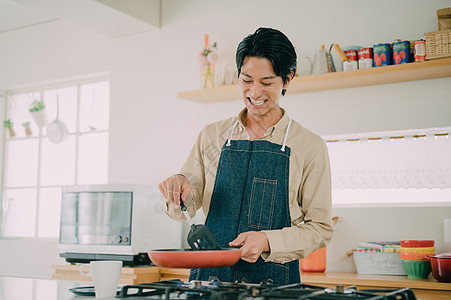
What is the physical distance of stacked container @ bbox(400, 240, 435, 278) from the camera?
2852 millimetres

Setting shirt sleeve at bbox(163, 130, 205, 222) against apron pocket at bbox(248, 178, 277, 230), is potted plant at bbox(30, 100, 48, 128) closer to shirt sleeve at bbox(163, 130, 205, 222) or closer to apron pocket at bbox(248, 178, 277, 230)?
shirt sleeve at bbox(163, 130, 205, 222)

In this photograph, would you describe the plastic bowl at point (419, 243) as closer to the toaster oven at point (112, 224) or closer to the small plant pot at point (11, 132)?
the toaster oven at point (112, 224)

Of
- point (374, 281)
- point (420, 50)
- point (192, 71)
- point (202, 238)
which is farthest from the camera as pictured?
point (192, 71)

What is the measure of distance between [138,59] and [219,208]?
2.67m

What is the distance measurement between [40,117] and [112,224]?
179 cm

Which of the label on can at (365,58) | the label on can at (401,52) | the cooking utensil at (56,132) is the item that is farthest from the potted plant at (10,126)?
the label on can at (401,52)

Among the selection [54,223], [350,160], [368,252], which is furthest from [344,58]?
[54,223]

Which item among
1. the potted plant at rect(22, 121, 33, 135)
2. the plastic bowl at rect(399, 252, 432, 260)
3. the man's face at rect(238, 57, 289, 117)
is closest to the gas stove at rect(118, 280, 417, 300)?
the man's face at rect(238, 57, 289, 117)

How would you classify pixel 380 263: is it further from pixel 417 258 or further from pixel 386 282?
pixel 386 282

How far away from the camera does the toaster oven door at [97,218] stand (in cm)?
341

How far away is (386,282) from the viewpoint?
2.71 meters

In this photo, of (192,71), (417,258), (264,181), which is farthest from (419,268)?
(192,71)

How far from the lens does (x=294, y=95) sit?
3.59 m

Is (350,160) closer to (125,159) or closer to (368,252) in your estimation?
(368,252)
